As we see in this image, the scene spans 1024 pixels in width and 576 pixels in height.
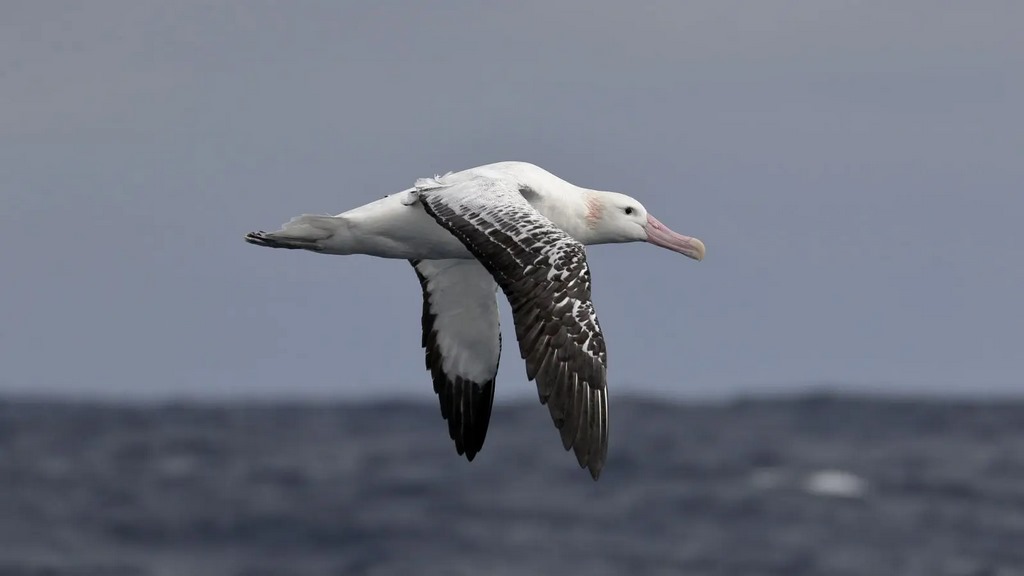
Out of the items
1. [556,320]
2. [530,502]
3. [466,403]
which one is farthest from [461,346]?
[530,502]

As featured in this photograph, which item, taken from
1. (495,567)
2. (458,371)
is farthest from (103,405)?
(458,371)

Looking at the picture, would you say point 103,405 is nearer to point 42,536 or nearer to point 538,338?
point 42,536

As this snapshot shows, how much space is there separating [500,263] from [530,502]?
1331 inches

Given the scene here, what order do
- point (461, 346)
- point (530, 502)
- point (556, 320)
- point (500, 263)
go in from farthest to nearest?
point (530, 502)
point (461, 346)
point (500, 263)
point (556, 320)

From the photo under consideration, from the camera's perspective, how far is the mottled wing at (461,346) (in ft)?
48.2

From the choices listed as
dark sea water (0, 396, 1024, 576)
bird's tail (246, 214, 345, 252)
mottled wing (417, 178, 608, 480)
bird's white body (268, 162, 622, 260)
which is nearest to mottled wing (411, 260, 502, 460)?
bird's white body (268, 162, 622, 260)

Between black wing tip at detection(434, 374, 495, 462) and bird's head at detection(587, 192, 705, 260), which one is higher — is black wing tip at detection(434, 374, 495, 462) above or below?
below

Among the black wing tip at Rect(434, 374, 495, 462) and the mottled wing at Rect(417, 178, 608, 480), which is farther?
the black wing tip at Rect(434, 374, 495, 462)

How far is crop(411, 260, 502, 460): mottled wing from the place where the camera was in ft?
48.2

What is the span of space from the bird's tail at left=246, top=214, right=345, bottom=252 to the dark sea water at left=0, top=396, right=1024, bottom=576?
24.0 m

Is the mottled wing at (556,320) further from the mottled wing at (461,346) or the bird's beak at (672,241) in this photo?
the mottled wing at (461,346)

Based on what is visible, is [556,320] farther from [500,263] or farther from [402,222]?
[402,222]

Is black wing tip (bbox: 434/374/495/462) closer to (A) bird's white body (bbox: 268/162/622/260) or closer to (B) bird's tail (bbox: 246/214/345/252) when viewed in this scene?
(A) bird's white body (bbox: 268/162/622/260)

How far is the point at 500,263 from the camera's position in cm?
1102
